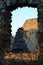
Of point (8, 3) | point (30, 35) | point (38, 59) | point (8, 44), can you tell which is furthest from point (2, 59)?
point (30, 35)

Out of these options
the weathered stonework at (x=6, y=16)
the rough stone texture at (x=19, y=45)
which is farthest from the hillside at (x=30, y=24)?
the weathered stonework at (x=6, y=16)

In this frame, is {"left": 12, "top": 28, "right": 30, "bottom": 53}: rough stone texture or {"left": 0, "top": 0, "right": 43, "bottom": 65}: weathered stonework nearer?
{"left": 0, "top": 0, "right": 43, "bottom": 65}: weathered stonework

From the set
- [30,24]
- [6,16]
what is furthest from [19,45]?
[30,24]

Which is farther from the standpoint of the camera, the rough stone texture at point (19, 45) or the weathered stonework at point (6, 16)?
the rough stone texture at point (19, 45)

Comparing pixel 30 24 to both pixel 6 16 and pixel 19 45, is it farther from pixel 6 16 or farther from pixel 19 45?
pixel 6 16

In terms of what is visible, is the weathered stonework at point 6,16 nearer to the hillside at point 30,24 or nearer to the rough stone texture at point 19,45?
the rough stone texture at point 19,45

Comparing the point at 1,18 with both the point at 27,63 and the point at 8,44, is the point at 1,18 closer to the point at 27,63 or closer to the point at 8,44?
the point at 8,44

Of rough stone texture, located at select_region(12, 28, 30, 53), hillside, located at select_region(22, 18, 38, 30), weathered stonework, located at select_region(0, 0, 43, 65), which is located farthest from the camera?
hillside, located at select_region(22, 18, 38, 30)

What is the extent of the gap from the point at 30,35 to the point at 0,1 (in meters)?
17.0

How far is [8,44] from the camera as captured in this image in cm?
739

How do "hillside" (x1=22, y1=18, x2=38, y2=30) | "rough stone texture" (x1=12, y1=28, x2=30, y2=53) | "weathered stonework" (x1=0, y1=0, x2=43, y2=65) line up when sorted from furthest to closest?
"hillside" (x1=22, y1=18, x2=38, y2=30) → "rough stone texture" (x1=12, y1=28, x2=30, y2=53) → "weathered stonework" (x1=0, y1=0, x2=43, y2=65)

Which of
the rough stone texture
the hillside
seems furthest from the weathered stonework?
the hillside

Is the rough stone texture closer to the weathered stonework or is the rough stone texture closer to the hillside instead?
the weathered stonework

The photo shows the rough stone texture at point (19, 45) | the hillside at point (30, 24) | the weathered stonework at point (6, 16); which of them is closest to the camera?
the weathered stonework at point (6, 16)
